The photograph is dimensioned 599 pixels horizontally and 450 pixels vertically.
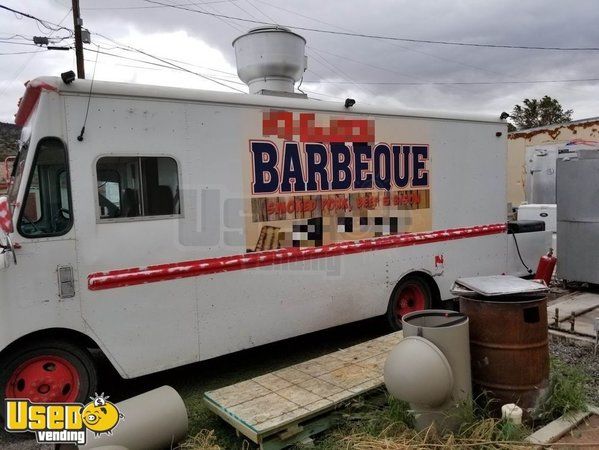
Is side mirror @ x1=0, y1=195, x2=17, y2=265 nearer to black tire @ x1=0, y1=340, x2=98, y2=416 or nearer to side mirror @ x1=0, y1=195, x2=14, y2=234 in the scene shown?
side mirror @ x1=0, y1=195, x2=14, y2=234

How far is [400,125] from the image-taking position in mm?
5750

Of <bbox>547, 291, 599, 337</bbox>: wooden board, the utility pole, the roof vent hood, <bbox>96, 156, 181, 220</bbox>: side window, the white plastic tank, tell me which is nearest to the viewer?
the white plastic tank

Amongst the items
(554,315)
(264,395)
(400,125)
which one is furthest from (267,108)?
(554,315)

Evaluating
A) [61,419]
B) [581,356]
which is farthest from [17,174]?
[581,356]

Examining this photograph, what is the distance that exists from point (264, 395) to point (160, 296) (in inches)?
48.1

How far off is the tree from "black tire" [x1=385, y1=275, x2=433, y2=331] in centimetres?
3320

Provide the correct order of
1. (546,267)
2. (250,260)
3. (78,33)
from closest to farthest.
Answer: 1. (250,260)
2. (546,267)
3. (78,33)

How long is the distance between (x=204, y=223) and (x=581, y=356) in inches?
155

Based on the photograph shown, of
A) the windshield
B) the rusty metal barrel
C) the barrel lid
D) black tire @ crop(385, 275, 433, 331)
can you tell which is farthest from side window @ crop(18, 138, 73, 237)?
black tire @ crop(385, 275, 433, 331)

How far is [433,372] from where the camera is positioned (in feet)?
10.5

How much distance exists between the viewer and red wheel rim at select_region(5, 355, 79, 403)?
3.81 metres

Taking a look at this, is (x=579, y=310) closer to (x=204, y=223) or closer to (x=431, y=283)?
(x=431, y=283)

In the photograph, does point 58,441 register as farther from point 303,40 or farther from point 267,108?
point 303,40

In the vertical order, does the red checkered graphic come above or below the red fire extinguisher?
above
